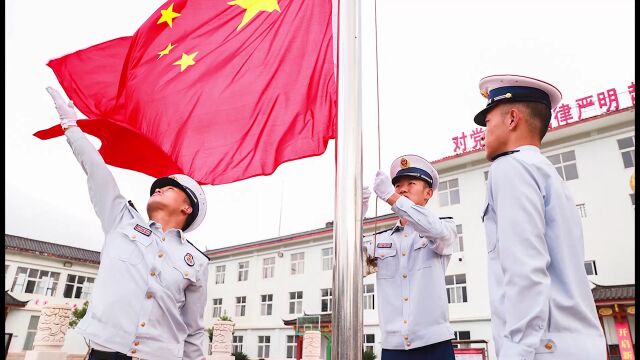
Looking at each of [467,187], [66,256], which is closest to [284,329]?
[467,187]

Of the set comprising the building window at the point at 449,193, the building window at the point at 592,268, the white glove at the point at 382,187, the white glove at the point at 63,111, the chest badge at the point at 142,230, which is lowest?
the chest badge at the point at 142,230

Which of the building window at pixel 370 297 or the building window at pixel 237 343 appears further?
the building window at pixel 237 343

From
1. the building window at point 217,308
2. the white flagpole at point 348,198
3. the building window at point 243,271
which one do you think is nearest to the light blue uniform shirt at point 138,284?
the white flagpole at point 348,198

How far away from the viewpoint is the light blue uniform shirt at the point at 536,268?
131 centimetres

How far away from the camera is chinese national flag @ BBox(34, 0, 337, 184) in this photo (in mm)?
3053

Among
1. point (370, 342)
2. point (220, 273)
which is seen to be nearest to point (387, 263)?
point (370, 342)

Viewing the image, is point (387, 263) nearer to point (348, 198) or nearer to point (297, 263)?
point (348, 198)

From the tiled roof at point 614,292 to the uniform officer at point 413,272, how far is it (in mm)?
13879

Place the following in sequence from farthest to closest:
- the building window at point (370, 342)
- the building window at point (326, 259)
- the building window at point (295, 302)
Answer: the building window at point (295, 302) → the building window at point (326, 259) → the building window at point (370, 342)

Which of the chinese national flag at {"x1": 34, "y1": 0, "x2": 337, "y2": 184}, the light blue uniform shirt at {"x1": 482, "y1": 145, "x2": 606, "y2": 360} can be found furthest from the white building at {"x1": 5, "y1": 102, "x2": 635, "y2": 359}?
the light blue uniform shirt at {"x1": 482, "y1": 145, "x2": 606, "y2": 360}

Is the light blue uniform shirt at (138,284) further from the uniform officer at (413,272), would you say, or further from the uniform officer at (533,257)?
the uniform officer at (533,257)

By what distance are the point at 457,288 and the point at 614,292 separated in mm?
5510

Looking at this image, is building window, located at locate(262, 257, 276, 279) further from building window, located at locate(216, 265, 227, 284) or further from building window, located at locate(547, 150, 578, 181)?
building window, located at locate(547, 150, 578, 181)

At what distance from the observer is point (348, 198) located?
185 centimetres
